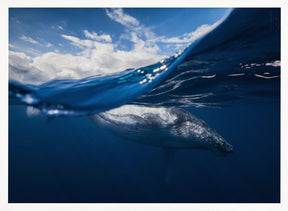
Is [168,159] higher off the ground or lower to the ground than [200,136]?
lower

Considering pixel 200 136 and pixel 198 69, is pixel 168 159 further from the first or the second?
pixel 198 69

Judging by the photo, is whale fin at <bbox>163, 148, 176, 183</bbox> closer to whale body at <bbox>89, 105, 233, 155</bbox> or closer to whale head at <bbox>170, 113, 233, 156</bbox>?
whale body at <bbox>89, 105, 233, 155</bbox>

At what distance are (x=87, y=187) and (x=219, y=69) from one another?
18.8m

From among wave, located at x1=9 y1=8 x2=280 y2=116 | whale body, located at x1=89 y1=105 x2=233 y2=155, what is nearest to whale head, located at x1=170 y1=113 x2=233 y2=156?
whale body, located at x1=89 y1=105 x2=233 y2=155

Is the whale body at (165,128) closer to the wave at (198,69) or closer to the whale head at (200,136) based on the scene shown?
the whale head at (200,136)

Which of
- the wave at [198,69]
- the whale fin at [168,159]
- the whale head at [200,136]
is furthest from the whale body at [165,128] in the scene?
the whale fin at [168,159]

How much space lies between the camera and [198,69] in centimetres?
665

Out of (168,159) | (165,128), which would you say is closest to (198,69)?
(165,128)

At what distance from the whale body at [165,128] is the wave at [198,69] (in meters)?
1.05

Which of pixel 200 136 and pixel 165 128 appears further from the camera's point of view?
pixel 165 128

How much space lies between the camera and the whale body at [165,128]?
24.1ft

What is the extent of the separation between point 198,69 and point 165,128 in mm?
3463
